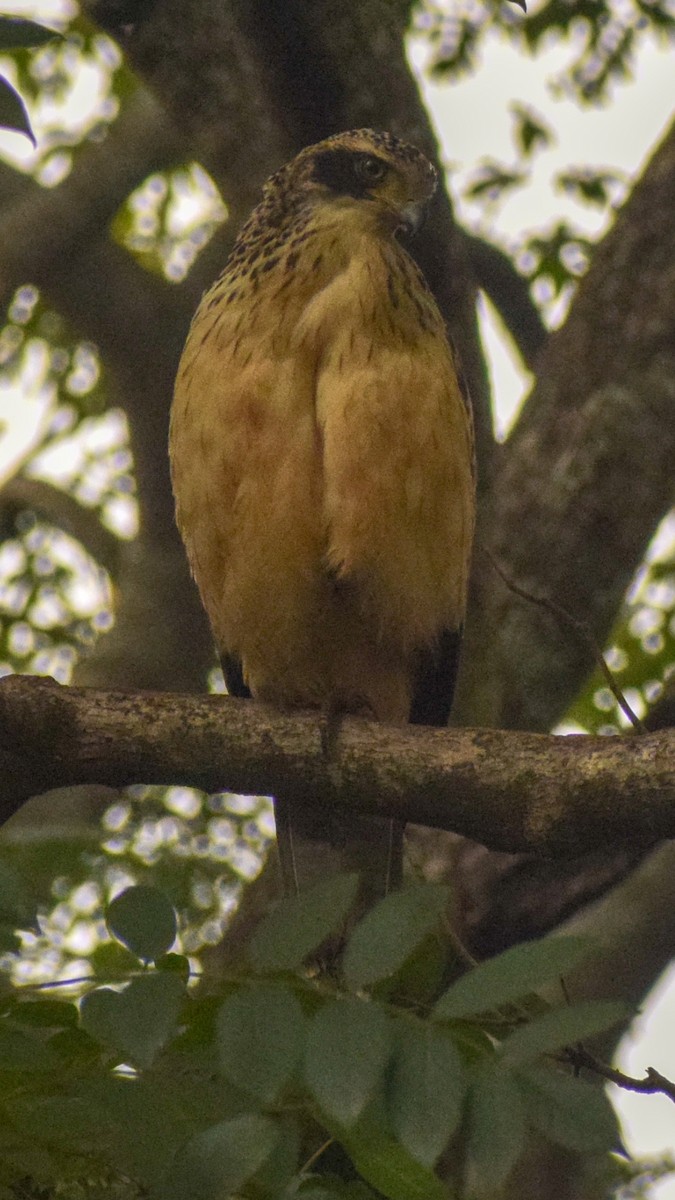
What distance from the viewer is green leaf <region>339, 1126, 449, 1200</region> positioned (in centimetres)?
192

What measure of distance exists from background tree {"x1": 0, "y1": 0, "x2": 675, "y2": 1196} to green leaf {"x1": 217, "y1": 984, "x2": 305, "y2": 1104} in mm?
2333

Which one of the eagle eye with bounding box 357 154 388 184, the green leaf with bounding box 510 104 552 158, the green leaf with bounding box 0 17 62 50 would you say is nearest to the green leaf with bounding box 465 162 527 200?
the green leaf with bounding box 510 104 552 158

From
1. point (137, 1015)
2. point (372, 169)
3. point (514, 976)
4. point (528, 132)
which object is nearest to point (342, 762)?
point (514, 976)

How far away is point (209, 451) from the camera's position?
145 inches

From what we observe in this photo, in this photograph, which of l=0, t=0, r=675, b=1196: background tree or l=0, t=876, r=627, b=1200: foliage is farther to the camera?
l=0, t=0, r=675, b=1196: background tree

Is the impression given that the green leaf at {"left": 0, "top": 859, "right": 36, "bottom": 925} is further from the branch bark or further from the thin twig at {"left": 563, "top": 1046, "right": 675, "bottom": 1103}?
the branch bark

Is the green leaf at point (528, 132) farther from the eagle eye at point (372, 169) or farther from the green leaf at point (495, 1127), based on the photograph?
the green leaf at point (495, 1127)

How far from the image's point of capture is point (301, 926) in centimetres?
210

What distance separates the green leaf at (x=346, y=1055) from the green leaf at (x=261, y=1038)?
25 millimetres

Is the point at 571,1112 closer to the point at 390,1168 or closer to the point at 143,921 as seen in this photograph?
the point at 390,1168

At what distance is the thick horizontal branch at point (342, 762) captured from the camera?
2621 mm

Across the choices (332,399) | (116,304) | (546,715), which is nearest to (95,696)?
(332,399)

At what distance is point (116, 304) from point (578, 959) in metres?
4.18

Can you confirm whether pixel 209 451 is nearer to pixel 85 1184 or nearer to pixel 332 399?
pixel 332 399
